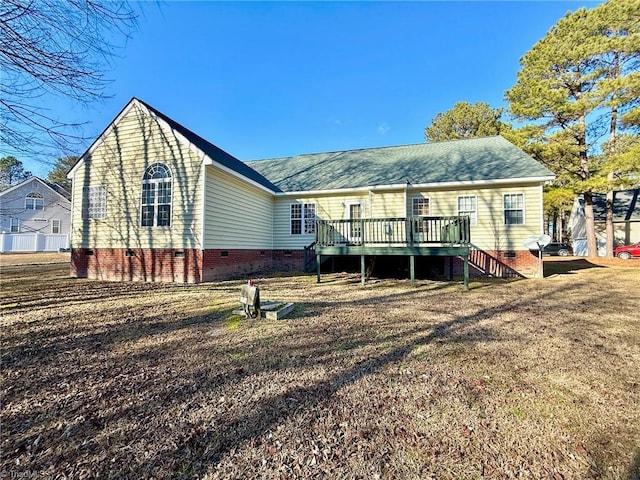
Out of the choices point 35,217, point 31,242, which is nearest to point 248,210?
point 31,242

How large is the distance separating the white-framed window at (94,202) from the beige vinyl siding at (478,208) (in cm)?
755

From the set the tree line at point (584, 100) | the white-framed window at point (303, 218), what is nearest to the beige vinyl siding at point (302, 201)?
the white-framed window at point (303, 218)

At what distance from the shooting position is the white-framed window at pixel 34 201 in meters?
28.0

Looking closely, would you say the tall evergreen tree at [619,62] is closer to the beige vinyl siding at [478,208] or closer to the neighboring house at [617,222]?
the neighboring house at [617,222]

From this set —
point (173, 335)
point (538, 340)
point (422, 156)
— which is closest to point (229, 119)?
point (422, 156)

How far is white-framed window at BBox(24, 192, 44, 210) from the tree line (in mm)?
39864

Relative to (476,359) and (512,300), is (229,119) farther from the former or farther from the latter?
(476,359)

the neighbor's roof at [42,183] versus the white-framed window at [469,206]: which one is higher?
the neighbor's roof at [42,183]

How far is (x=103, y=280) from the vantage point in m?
10.5

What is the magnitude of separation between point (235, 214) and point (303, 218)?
3.52 m

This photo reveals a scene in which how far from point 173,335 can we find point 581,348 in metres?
5.88

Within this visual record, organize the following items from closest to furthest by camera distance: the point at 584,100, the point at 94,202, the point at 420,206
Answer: the point at 94,202 < the point at 420,206 < the point at 584,100

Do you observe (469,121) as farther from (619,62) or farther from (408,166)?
(408,166)

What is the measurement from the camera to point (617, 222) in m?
22.1
